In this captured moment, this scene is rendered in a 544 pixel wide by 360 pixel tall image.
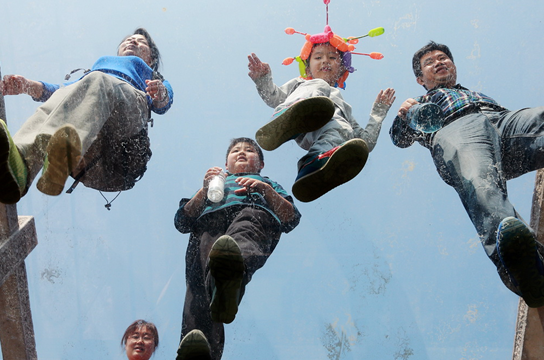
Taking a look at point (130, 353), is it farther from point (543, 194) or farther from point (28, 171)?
point (543, 194)

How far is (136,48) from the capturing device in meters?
3.38

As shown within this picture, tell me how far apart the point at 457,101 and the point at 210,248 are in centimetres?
162

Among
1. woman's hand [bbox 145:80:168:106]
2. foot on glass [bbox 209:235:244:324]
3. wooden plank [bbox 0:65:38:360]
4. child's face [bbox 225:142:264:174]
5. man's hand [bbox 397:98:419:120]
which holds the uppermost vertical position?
woman's hand [bbox 145:80:168:106]

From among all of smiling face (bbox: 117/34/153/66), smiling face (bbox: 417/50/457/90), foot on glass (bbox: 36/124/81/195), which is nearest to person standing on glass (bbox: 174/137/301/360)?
foot on glass (bbox: 36/124/81/195)

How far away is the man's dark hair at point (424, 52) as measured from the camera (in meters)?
3.31

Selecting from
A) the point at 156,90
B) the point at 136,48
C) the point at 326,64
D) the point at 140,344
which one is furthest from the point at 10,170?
the point at 326,64

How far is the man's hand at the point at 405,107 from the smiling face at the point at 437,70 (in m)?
0.30

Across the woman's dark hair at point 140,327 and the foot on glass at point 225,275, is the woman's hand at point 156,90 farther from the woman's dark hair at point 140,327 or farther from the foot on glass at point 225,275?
the woman's dark hair at point 140,327

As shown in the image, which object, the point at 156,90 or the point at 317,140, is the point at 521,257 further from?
the point at 156,90

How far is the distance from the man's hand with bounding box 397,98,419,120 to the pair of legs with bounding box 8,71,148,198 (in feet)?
4.83

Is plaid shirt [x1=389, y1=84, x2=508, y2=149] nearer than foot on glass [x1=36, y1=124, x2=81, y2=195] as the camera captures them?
No

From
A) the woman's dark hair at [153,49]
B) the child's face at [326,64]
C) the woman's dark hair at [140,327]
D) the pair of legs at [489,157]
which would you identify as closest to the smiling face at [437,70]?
the pair of legs at [489,157]

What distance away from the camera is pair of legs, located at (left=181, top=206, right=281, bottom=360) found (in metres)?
2.46

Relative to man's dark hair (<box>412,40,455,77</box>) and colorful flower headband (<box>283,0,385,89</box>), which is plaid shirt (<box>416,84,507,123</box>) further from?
colorful flower headband (<box>283,0,385,89</box>)
